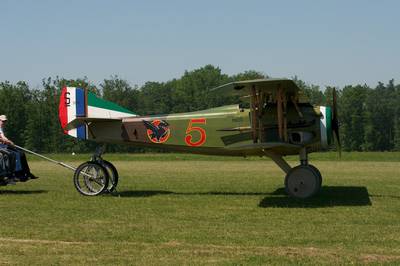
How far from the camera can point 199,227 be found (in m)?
10.3

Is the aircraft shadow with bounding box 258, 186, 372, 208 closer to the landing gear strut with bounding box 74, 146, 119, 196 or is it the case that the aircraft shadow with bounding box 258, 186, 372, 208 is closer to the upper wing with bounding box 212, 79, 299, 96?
the upper wing with bounding box 212, 79, 299, 96

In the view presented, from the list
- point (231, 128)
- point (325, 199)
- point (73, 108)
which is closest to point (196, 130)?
point (231, 128)

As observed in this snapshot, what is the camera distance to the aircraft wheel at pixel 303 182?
14141 mm

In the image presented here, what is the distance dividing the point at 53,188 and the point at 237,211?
25.1 feet

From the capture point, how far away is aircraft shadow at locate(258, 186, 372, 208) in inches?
531

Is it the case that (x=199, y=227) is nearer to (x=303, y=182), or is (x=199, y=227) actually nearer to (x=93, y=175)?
(x=303, y=182)

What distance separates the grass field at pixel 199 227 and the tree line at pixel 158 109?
75.4 meters

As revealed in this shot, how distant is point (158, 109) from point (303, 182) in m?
103

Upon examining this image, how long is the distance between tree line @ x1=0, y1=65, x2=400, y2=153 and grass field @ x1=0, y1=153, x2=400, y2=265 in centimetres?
7541

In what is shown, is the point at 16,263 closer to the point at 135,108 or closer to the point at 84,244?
the point at 84,244

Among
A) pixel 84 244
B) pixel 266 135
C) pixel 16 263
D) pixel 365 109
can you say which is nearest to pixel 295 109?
pixel 266 135

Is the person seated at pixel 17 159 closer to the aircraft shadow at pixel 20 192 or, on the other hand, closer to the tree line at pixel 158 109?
the aircraft shadow at pixel 20 192

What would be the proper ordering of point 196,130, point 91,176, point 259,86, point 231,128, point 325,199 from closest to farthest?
point 259,86
point 325,199
point 231,128
point 196,130
point 91,176

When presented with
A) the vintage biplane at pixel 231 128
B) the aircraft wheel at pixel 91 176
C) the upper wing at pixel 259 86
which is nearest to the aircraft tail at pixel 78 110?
the vintage biplane at pixel 231 128
